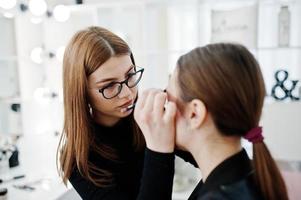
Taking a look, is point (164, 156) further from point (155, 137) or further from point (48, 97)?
point (48, 97)

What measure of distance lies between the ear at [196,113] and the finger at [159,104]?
0.19 feet

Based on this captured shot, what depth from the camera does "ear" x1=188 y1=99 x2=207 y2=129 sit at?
0.58 meters

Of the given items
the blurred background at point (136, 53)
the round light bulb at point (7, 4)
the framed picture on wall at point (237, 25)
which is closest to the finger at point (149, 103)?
the blurred background at point (136, 53)

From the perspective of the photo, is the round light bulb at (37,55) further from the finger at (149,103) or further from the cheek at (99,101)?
the finger at (149,103)

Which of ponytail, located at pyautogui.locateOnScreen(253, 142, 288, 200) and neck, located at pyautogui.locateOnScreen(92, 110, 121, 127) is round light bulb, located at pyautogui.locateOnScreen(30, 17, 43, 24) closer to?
neck, located at pyautogui.locateOnScreen(92, 110, 121, 127)

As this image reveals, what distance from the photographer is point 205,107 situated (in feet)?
1.89

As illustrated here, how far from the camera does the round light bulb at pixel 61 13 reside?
6.66ft

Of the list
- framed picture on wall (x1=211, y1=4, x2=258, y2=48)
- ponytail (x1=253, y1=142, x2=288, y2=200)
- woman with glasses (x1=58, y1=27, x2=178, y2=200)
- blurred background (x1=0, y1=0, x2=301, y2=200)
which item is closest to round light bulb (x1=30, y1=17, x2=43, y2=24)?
blurred background (x1=0, y1=0, x2=301, y2=200)

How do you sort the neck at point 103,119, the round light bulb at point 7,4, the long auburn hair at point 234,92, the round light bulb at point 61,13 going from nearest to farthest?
1. the long auburn hair at point 234,92
2. the neck at point 103,119
3. the round light bulb at point 7,4
4. the round light bulb at point 61,13

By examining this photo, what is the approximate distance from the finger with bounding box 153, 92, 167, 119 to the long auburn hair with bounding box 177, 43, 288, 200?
57 mm

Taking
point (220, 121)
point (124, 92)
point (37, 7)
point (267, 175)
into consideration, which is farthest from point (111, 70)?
point (37, 7)

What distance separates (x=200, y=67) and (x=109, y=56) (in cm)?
32

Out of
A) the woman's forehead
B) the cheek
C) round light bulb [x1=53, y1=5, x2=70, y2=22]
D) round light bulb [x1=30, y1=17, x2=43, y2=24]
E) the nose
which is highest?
round light bulb [x1=53, y1=5, x2=70, y2=22]

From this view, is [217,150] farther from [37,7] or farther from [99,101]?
[37,7]
